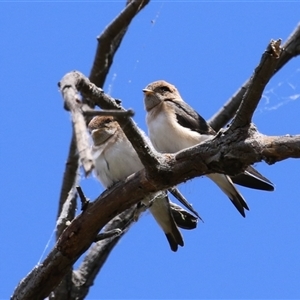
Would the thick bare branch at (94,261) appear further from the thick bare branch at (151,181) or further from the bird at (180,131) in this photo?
the thick bare branch at (151,181)

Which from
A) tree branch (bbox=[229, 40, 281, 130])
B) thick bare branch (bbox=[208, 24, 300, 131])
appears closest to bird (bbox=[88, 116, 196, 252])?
tree branch (bbox=[229, 40, 281, 130])

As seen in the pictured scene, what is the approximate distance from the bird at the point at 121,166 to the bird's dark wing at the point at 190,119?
1.86 feet

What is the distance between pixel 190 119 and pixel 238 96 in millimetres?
1191

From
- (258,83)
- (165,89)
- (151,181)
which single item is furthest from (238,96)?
(258,83)

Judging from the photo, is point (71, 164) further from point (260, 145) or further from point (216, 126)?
point (260, 145)

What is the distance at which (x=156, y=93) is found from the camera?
548 centimetres

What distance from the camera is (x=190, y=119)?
199 inches

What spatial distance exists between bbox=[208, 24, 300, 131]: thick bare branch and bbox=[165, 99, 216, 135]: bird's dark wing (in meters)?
0.95

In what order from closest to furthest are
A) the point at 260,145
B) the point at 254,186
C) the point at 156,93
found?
the point at 260,145
the point at 254,186
the point at 156,93

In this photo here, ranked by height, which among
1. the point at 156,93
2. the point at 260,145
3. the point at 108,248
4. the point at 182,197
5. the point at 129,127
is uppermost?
the point at 156,93

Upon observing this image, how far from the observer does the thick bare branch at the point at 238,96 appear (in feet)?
20.0

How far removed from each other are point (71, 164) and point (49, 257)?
243 centimetres

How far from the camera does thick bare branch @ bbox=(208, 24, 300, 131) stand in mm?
6094

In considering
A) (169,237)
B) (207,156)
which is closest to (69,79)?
(207,156)
